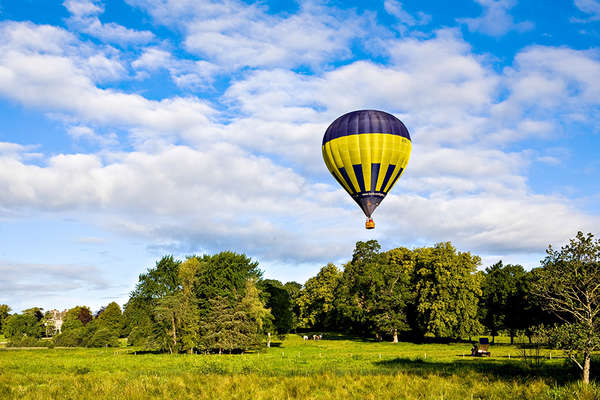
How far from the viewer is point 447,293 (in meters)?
66.8

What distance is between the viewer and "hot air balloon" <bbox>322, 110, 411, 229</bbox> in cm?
4038

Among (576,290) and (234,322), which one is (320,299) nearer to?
(234,322)

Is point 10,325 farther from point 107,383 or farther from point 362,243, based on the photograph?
point 107,383

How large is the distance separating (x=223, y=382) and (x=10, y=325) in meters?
91.8

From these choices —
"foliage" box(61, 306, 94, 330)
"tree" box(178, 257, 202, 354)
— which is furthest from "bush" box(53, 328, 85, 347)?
"foliage" box(61, 306, 94, 330)

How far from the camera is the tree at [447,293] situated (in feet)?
213

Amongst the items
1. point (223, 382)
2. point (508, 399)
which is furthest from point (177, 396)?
point (508, 399)

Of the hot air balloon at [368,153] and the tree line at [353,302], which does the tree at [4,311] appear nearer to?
the tree line at [353,302]

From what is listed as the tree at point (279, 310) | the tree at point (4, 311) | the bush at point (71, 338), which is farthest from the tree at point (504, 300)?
the tree at point (4, 311)

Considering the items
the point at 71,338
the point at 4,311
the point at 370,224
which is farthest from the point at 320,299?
the point at 4,311

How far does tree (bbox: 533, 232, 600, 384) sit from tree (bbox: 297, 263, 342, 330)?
73.6m

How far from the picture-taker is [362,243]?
8356 centimetres

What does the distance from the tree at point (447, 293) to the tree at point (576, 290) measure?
42.2m

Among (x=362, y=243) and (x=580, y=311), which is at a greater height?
(x=362, y=243)
